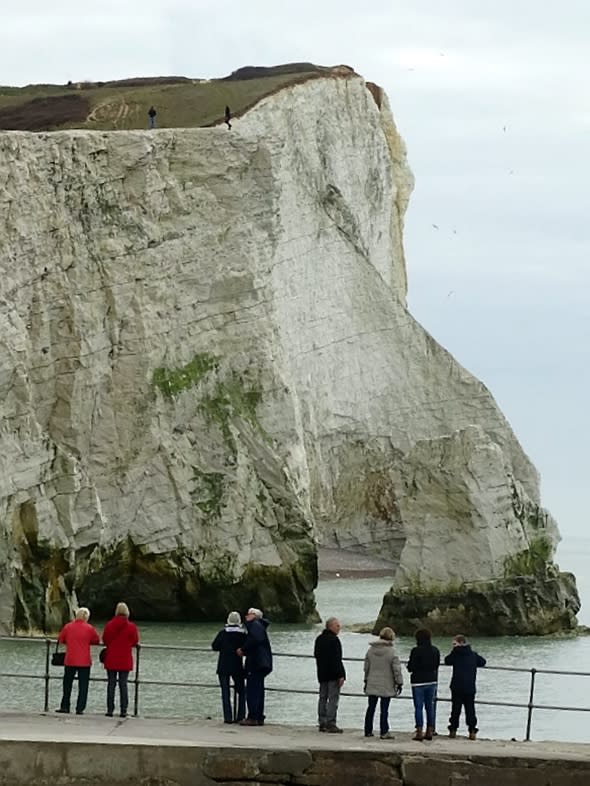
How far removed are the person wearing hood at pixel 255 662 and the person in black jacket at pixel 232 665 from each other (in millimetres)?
145

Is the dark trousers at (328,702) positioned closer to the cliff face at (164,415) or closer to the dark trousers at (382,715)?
the dark trousers at (382,715)

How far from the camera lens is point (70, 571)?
167 feet

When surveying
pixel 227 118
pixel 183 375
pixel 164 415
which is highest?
pixel 227 118

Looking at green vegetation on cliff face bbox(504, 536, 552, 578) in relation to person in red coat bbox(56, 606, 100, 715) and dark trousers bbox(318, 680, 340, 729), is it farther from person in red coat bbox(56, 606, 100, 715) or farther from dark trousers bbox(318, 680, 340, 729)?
dark trousers bbox(318, 680, 340, 729)

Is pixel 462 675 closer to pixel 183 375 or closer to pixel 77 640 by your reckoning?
pixel 77 640

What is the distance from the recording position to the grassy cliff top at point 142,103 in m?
71.5

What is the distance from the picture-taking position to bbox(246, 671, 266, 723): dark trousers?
25031mm

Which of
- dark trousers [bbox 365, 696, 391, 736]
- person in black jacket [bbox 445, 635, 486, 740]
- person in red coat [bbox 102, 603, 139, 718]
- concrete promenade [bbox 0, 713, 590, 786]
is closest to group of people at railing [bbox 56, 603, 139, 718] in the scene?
person in red coat [bbox 102, 603, 139, 718]

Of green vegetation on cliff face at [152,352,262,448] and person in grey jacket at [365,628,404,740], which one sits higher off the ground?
green vegetation on cliff face at [152,352,262,448]

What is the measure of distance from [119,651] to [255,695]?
176 cm

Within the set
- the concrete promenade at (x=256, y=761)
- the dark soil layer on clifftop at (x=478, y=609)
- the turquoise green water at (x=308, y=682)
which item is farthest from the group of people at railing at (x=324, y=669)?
the dark soil layer on clifftop at (x=478, y=609)

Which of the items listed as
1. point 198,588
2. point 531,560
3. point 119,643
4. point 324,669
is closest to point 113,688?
point 119,643

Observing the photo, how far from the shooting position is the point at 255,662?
82.4 ft

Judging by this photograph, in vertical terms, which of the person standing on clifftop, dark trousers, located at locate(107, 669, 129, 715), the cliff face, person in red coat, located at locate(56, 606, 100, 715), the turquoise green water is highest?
the person standing on clifftop
